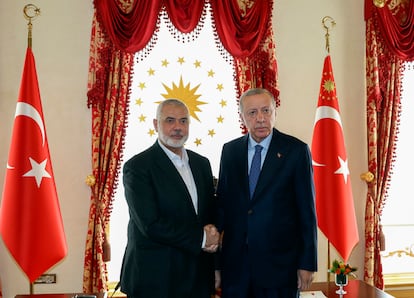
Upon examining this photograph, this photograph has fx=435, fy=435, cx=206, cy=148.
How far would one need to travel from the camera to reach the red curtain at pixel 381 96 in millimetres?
3654

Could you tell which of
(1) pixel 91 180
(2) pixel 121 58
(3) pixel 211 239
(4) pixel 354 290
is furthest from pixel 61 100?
(4) pixel 354 290

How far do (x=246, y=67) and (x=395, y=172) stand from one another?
5.55 feet

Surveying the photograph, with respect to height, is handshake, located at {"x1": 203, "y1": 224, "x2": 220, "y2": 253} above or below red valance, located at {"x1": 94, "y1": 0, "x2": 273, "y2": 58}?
below

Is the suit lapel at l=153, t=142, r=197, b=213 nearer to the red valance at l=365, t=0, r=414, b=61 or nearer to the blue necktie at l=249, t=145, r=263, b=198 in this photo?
the blue necktie at l=249, t=145, r=263, b=198

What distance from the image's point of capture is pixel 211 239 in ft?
6.89

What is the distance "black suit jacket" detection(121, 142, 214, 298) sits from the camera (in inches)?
81.0

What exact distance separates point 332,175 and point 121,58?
1891 millimetres

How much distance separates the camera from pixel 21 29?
11.1ft

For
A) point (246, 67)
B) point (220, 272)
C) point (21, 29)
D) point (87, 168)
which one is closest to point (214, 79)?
point (246, 67)

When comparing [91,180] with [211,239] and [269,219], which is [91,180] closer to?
[211,239]

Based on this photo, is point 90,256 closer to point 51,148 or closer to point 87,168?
point 87,168

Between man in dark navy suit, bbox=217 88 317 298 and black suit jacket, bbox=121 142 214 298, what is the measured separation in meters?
0.18

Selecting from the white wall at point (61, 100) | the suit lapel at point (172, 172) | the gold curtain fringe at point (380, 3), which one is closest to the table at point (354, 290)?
the suit lapel at point (172, 172)

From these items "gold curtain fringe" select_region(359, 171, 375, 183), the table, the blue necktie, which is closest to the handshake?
the blue necktie
